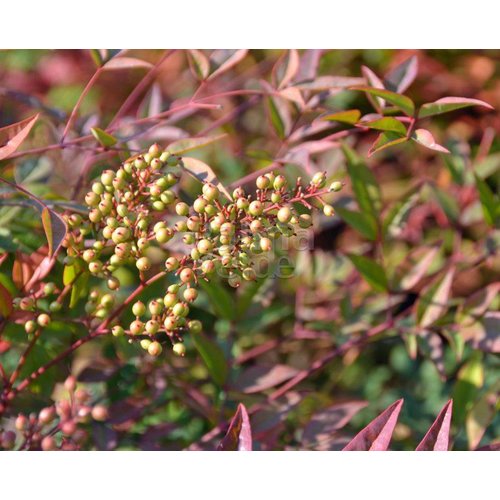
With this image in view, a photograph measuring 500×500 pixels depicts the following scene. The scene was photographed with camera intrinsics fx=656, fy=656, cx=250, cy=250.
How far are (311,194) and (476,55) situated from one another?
1.36m

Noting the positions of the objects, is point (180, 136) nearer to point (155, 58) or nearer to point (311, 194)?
point (311, 194)

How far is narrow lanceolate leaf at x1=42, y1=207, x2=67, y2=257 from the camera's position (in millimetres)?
601

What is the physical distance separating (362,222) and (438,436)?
39cm

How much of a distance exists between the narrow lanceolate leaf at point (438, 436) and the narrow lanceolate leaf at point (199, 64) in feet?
1.66

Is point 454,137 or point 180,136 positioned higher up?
point 180,136

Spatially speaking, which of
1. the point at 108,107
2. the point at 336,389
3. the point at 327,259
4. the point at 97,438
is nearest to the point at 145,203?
the point at 97,438

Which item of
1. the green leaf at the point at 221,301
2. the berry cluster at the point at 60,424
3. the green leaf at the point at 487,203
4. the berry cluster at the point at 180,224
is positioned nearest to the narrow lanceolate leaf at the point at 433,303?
the green leaf at the point at 487,203

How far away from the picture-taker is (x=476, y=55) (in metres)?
1.77

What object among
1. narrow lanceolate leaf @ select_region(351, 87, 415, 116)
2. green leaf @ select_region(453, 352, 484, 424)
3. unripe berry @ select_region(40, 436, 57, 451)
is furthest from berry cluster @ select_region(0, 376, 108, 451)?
green leaf @ select_region(453, 352, 484, 424)

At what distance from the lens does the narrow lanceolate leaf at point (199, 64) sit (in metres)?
0.86

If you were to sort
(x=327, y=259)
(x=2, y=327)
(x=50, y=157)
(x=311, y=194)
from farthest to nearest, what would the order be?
1. (x=327, y=259)
2. (x=50, y=157)
3. (x=2, y=327)
4. (x=311, y=194)

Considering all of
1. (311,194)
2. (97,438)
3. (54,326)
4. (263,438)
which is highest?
(311,194)

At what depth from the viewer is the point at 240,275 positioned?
2.60 ft

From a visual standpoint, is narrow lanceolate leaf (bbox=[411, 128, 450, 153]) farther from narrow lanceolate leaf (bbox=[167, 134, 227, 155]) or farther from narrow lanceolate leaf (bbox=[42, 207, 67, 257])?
narrow lanceolate leaf (bbox=[42, 207, 67, 257])
